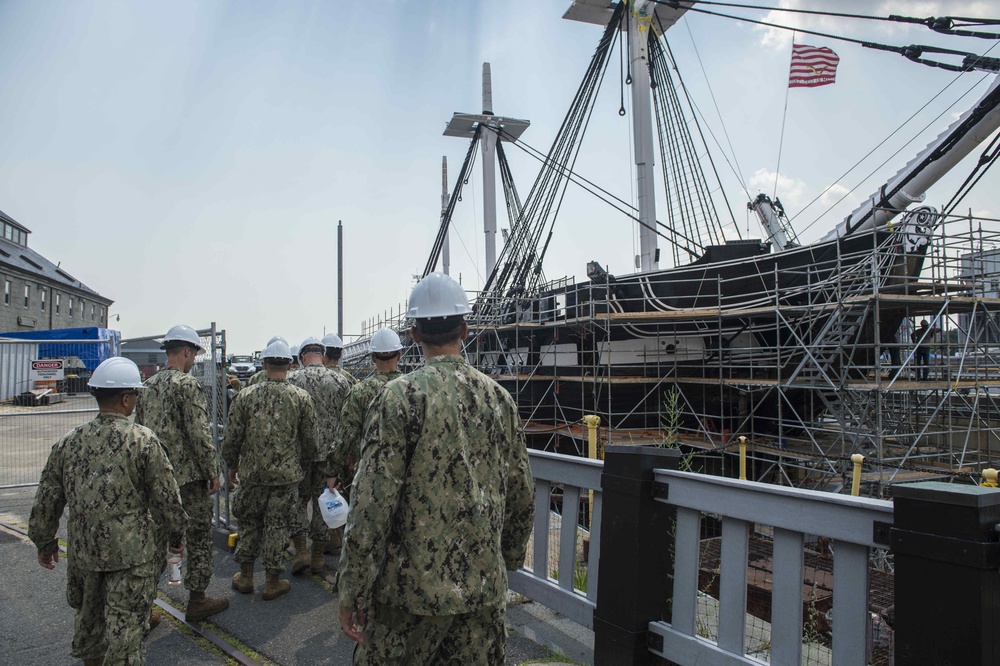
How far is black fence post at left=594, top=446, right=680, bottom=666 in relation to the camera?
306cm

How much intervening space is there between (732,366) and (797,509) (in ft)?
39.4

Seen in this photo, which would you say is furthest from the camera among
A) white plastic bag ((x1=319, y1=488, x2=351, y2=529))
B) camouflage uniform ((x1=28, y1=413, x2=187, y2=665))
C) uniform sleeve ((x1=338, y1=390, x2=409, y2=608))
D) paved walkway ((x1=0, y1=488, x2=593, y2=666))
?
paved walkway ((x1=0, y1=488, x2=593, y2=666))

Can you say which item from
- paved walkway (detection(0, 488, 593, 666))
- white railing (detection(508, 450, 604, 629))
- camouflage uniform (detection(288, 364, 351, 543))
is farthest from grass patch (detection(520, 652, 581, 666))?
camouflage uniform (detection(288, 364, 351, 543))

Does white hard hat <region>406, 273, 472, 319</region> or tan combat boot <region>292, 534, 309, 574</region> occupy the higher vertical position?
white hard hat <region>406, 273, 472, 319</region>

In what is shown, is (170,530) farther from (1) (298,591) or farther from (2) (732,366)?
(2) (732,366)

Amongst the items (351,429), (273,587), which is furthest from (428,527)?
(273,587)

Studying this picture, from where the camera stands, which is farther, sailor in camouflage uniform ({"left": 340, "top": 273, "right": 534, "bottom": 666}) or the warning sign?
the warning sign

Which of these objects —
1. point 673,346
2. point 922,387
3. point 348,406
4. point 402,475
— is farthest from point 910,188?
point 402,475

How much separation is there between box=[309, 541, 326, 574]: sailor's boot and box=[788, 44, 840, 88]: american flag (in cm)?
1473

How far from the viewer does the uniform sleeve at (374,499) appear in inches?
84.0

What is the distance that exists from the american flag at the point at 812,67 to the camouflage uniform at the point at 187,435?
15.0m

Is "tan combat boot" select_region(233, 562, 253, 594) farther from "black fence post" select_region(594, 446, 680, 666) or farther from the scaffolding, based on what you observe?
the scaffolding

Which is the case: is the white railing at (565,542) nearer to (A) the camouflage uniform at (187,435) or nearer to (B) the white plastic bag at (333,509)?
(B) the white plastic bag at (333,509)

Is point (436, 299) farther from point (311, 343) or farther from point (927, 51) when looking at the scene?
point (927, 51)
